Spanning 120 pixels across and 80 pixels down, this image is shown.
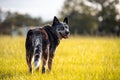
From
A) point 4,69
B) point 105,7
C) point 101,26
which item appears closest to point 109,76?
point 4,69

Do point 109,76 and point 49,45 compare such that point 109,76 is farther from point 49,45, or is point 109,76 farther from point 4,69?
point 4,69

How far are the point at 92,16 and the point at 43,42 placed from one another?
58776mm

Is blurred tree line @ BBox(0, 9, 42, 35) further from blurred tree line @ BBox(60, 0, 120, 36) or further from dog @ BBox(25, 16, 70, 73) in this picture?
dog @ BBox(25, 16, 70, 73)

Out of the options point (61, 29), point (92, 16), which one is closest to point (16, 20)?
point (92, 16)

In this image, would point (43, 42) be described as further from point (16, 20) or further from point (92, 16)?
point (16, 20)

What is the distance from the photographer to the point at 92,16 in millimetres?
66875

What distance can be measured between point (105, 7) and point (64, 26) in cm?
5978

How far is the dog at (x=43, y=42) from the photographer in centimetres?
855

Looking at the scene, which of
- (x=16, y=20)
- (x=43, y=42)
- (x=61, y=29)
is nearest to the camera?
(x=43, y=42)

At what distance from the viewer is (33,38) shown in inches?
345

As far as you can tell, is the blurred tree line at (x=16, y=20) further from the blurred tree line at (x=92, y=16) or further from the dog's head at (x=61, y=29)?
the dog's head at (x=61, y=29)

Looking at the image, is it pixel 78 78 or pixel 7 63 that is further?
pixel 7 63

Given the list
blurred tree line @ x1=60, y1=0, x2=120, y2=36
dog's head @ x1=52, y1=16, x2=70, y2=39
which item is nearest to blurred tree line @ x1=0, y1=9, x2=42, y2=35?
blurred tree line @ x1=60, y1=0, x2=120, y2=36

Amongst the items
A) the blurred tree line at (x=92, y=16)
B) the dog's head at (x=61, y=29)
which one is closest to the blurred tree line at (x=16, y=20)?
Answer: the blurred tree line at (x=92, y=16)
